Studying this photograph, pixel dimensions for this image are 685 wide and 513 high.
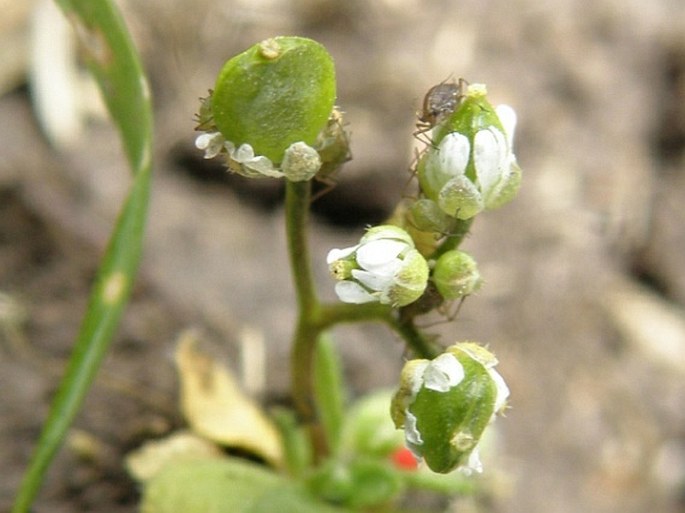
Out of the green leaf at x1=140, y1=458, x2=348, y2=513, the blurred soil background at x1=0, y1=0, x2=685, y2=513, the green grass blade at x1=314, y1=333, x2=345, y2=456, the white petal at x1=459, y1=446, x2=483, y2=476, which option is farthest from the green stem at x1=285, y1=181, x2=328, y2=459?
the white petal at x1=459, y1=446, x2=483, y2=476

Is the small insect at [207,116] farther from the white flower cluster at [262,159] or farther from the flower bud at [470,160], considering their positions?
the flower bud at [470,160]

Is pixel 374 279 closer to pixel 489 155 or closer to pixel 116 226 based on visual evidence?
pixel 489 155

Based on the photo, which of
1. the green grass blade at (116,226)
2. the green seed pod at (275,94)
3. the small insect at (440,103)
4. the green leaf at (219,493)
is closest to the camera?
the green seed pod at (275,94)

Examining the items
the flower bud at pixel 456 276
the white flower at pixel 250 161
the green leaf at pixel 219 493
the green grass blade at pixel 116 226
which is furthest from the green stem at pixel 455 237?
the green leaf at pixel 219 493

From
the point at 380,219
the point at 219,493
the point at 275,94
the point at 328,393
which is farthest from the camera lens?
the point at 380,219

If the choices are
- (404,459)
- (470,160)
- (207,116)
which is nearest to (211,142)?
(207,116)

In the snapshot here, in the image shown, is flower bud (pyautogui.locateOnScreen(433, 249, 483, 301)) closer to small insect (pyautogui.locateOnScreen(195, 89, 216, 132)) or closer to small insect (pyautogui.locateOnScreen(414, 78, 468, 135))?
small insect (pyautogui.locateOnScreen(414, 78, 468, 135))
